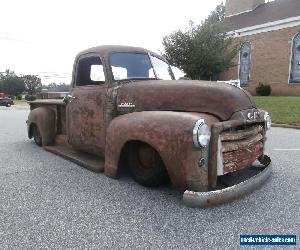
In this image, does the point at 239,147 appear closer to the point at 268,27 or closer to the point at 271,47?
the point at 271,47

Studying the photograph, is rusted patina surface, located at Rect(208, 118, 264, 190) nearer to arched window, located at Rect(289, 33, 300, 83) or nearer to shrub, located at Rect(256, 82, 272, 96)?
shrub, located at Rect(256, 82, 272, 96)

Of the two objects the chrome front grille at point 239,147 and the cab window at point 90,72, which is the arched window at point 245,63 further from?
the chrome front grille at point 239,147

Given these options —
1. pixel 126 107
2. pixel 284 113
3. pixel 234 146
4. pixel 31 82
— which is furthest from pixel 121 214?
pixel 31 82

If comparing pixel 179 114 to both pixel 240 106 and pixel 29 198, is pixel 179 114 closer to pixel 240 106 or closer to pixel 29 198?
pixel 240 106

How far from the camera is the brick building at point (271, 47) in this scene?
27.4m

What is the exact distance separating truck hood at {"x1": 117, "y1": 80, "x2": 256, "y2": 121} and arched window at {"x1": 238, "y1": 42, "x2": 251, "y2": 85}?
29374mm

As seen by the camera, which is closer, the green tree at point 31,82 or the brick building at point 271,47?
the brick building at point 271,47

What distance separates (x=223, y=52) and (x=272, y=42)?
22.9 feet

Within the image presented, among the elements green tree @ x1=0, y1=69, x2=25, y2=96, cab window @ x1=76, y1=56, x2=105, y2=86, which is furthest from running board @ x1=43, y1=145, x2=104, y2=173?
green tree @ x1=0, y1=69, x2=25, y2=96

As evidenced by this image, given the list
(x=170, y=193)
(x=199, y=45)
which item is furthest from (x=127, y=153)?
(x=199, y=45)

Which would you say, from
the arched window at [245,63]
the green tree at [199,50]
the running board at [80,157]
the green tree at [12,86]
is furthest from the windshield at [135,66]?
the green tree at [12,86]

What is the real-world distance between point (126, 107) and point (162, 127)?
945 millimetres

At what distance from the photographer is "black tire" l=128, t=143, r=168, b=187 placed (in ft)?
11.6

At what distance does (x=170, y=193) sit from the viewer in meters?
3.59
